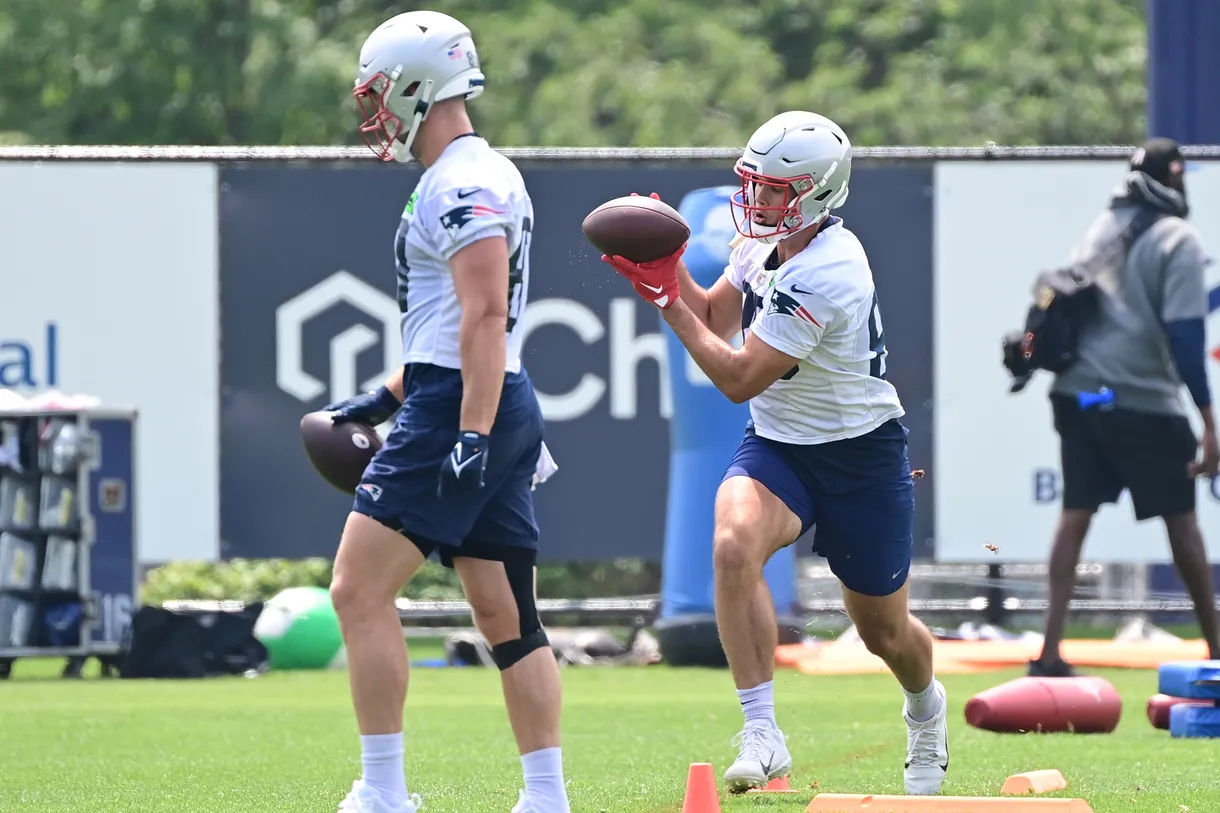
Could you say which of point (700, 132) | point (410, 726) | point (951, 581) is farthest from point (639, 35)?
point (410, 726)

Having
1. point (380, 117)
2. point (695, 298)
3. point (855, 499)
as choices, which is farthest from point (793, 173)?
point (380, 117)

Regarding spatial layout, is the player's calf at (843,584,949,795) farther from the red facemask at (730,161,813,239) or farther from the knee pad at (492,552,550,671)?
the knee pad at (492,552,550,671)

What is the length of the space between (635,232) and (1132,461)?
491 centimetres

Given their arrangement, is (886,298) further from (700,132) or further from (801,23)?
(801,23)

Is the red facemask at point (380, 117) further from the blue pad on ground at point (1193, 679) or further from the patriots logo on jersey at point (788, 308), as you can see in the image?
the blue pad on ground at point (1193, 679)

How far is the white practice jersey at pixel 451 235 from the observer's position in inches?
201

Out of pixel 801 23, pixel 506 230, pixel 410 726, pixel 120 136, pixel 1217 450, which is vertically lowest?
pixel 410 726

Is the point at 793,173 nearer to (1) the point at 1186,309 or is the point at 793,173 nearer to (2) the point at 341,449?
(2) the point at 341,449

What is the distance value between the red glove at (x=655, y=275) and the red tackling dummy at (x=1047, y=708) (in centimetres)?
280

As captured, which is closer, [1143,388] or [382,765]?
[382,765]

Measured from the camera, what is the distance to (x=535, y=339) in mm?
12109

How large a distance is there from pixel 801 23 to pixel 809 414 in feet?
78.1

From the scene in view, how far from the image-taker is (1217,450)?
32.4 ft

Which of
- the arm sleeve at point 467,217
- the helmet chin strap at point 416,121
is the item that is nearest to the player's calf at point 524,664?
the arm sleeve at point 467,217
